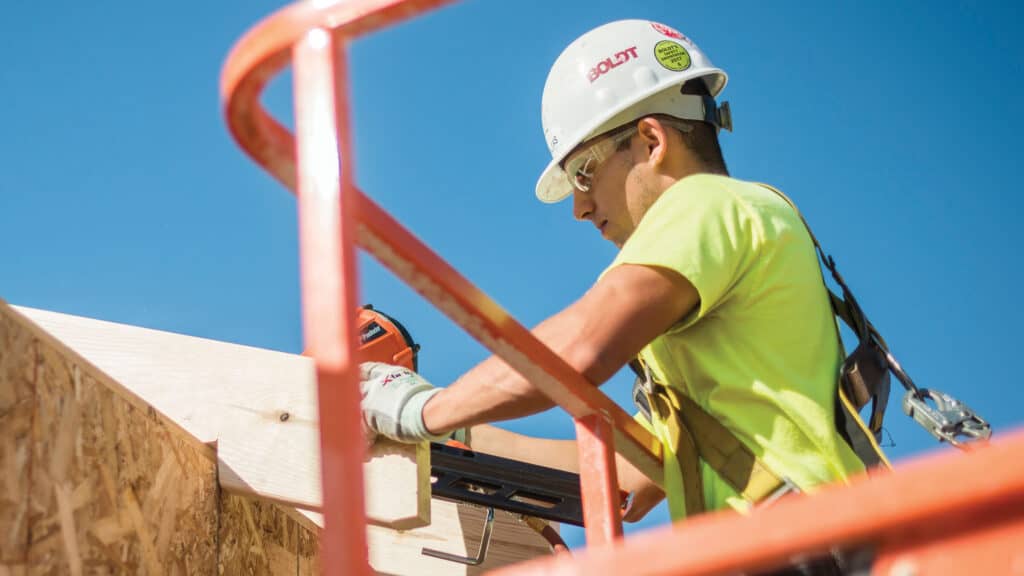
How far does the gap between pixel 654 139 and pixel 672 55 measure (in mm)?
484

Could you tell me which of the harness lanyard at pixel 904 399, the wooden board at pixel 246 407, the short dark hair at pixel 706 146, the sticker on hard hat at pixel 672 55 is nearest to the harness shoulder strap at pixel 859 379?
the harness lanyard at pixel 904 399

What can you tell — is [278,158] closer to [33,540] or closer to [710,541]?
[710,541]

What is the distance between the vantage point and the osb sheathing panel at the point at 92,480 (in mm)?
2510

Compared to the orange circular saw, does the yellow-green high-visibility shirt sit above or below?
below

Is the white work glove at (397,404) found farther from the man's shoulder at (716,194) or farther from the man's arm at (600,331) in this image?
the man's shoulder at (716,194)

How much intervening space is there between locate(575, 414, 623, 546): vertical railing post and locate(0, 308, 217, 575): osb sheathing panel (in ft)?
3.59

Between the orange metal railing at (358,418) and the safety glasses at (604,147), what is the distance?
6.18ft

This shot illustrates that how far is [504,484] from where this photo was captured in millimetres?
4262

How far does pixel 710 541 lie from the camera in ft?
3.64

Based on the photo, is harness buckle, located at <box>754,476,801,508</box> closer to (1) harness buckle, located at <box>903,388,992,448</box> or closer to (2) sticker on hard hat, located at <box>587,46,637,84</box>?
(1) harness buckle, located at <box>903,388,992,448</box>

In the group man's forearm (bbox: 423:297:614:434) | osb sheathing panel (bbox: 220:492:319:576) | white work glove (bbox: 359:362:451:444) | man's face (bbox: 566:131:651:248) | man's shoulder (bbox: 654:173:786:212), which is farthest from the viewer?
man's face (bbox: 566:131:651:248)

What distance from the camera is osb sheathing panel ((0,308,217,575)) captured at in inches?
98.8

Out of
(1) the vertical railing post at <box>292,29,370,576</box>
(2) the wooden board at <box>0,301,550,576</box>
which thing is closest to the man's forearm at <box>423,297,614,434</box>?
(2) the wooden board at <box>0,301,550,576</box>

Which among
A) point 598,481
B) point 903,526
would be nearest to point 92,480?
point 598,481
